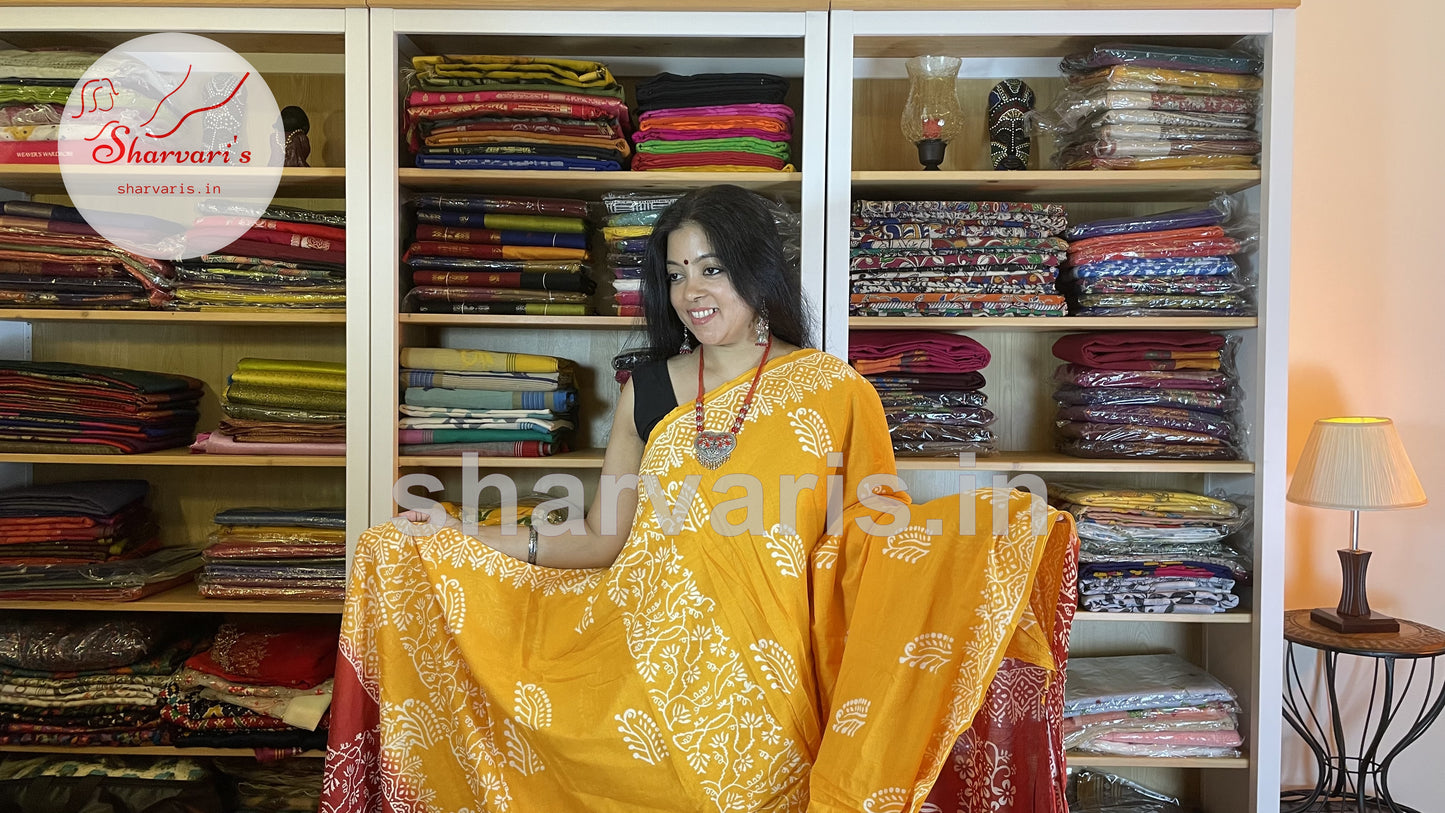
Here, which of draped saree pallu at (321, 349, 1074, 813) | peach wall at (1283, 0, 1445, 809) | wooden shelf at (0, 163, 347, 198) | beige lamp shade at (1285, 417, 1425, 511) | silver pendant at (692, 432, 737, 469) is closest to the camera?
draped saree pallu at (321, 349, 1074, 813)

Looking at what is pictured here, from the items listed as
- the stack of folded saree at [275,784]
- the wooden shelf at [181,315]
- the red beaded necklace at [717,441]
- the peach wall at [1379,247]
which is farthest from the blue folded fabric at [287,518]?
the peach wall at [1379,247]

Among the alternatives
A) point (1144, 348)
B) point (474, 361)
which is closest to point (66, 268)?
point (474, 361)

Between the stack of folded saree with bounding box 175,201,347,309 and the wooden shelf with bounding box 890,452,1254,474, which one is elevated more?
the stack of folded saree with bounding box 175,201,347,309

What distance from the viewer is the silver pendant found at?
6.25 ft

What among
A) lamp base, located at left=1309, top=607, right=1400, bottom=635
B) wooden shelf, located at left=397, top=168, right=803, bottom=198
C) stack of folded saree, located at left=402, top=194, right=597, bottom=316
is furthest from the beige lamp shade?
stack of folded saree, located at left=402, top=194, right=597, bottom=316

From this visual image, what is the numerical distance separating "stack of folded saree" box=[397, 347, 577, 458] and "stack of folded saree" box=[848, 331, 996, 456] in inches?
30.3

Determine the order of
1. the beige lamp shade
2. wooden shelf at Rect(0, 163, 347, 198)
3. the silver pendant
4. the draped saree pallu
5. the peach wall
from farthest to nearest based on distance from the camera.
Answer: the peach wall, wooden shelf at Rect(0, 163, 347, 198), the beige lamp shade, the silver pendant, the draped saree pallu

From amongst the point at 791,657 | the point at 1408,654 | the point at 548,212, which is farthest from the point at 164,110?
the point at 1408,654

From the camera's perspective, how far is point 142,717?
254 centimetres

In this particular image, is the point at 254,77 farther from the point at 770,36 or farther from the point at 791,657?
the point at 791,657

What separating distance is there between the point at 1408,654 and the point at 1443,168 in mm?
1293

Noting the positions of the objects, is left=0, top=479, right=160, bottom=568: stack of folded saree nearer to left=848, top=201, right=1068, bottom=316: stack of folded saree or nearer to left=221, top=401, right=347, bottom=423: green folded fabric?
left=221, top=401, right=347, bottom=423: green folded fabric

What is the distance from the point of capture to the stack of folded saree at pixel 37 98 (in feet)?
8.14

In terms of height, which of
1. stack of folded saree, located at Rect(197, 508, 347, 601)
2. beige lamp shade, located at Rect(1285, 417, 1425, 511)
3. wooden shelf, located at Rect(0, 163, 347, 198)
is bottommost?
stack of folded saree, located at Rect(197, 508, 347, 601)
